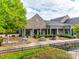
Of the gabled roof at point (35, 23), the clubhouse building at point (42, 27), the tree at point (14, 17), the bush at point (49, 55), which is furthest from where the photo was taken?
the clubhouse building at point (42, 27)

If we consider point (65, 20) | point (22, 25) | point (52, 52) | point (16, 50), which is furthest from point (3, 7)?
point (65, 20)

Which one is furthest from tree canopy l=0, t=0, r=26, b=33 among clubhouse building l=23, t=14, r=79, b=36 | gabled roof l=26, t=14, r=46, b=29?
clubhouse building l=23, t=14, r=79, b=36

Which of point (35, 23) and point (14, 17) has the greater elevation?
point (14, 17)

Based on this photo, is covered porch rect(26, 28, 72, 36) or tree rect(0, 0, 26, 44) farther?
covered porch rect(26, 28, 72, 36)

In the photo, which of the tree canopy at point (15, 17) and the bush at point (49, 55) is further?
the tree canopy at point (15, 17)

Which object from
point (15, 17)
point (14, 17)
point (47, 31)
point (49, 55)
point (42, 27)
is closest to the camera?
point (49, 55)

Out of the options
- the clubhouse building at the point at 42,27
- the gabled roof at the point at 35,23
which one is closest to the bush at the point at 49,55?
the clubhouse building at the point at 42,27

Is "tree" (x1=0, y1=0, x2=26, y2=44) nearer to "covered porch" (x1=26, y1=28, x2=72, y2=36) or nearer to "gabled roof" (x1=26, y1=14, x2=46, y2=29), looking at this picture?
"gabled roof" (x1=26, y1=14, x2=46, y2=29)

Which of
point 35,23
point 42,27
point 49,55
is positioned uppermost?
point 35,23

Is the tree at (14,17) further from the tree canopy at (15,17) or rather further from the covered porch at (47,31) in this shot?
the covered porch at (47,31)

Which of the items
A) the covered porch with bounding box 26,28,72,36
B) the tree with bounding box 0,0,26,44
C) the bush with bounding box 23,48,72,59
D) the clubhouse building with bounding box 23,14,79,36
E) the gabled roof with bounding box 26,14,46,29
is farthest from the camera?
the covered porch with bounding box 26,28,72,36

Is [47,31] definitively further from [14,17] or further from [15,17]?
[14,17]

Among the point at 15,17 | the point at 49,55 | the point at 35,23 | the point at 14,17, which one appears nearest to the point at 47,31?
the point at 35,23

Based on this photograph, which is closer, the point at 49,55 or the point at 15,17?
the point at 49,55
